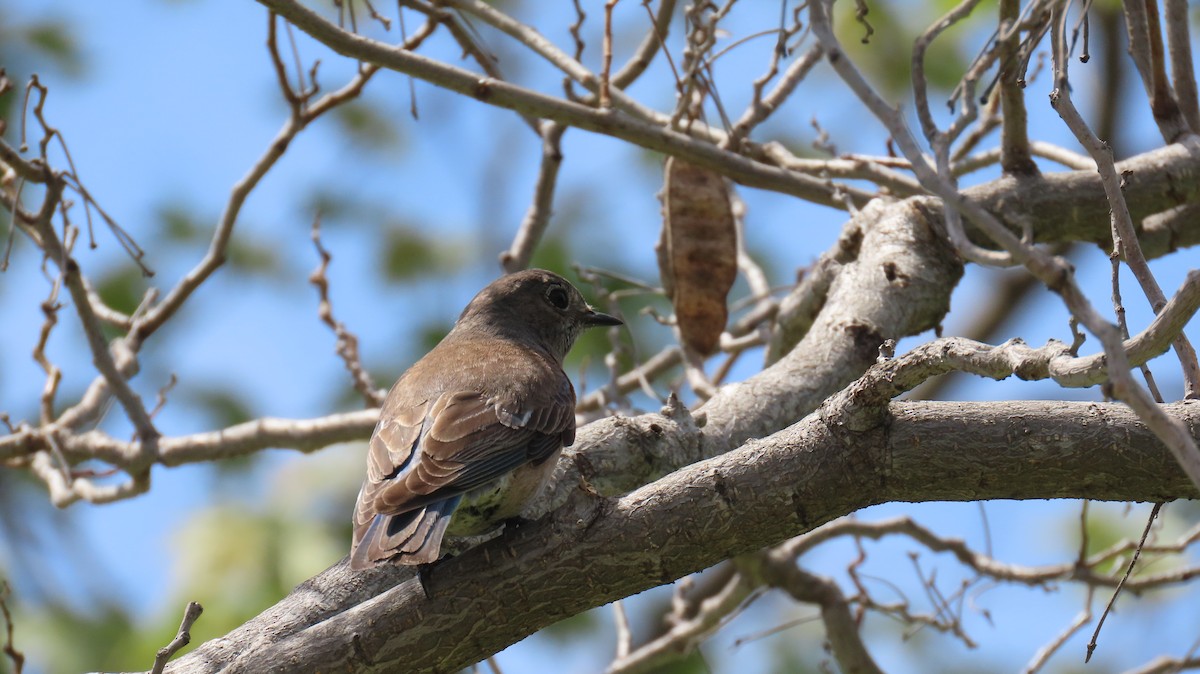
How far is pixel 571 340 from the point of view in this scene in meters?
5.31

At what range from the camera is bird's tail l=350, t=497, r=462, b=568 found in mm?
2965

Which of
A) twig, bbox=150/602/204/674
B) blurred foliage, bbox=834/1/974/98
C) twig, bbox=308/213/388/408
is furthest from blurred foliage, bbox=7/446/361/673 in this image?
blurred foliage, bbox=834/1/974/98

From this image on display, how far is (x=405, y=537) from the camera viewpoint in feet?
10.0

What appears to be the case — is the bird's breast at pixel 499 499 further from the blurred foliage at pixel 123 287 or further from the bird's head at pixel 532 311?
the blurred foliage at pixel 123 287

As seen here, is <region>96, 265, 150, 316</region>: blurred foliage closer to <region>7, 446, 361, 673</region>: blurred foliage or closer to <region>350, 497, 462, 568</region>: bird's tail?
<region>7, 446, 361, 673</region>: blurred foliage

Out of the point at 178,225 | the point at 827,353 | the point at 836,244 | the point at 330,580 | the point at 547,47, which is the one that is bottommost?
the point at 330,580

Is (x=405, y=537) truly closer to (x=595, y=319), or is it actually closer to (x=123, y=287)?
(x=595, y=319)

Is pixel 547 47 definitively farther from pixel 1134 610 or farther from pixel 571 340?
pixel 1134 610

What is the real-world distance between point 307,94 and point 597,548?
2945 millimetres

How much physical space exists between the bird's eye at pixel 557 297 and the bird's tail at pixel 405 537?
1.90 meters

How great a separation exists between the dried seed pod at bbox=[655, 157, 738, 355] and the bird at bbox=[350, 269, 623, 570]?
0.74 meters

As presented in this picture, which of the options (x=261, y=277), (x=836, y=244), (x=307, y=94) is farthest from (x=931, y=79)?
(x=261, y=277)

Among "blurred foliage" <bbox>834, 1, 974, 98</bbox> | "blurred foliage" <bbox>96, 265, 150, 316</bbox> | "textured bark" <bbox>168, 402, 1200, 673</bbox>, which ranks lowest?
"textured bark" <bbox>168, 402, 1200, 673</bbox>

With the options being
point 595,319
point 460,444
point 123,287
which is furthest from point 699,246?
point 123,287
